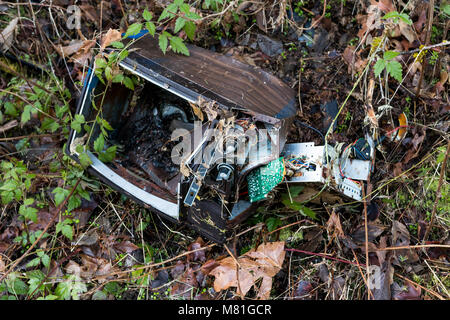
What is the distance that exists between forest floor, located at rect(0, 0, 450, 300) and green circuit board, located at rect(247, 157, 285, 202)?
32 cm

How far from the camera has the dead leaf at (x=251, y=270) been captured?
273cm

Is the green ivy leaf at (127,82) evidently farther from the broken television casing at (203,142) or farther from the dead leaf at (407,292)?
the dead leaf at (407,292)

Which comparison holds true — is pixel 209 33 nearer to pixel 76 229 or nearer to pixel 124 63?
pixel 124 63

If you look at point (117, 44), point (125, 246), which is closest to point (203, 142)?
point (117, 44)

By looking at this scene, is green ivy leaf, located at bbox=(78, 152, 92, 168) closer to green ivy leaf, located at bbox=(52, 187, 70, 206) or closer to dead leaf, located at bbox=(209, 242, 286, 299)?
green ivy leaf, located at bbox=(52, 187, 70, 206)

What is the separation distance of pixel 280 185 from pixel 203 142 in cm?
72

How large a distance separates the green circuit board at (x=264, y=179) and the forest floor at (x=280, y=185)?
12.6 inches

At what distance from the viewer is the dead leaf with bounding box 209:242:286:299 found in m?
2.73

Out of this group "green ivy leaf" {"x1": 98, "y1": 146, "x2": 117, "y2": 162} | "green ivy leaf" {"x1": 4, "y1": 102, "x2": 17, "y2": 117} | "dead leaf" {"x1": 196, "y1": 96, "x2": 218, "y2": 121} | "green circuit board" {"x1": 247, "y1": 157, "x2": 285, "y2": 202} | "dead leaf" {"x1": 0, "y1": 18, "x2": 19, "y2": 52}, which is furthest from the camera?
"dead leaf" {"x1": 0, "y1": 18, "x2": 19, "y2": 52}

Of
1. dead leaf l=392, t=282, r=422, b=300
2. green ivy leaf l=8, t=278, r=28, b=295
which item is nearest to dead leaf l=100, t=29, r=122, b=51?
green ivy leaf l=8, t=278, r=28, b=295

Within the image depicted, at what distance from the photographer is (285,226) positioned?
2980mm

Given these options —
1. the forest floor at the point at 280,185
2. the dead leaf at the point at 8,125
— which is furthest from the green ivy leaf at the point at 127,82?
the dead leaf at the point at 8,125

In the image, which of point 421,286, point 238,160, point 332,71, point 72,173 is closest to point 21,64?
point 72,173

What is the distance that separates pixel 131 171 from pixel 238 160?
96 cm
